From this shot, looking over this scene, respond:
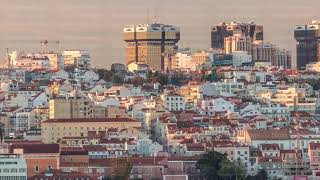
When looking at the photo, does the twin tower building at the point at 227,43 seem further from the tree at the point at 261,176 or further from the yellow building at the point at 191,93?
the tree at the point at 261,176

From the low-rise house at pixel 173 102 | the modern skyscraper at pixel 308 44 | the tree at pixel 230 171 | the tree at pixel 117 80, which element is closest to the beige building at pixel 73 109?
the low-rise house at pixel 173 102

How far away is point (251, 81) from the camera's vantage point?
7638cm

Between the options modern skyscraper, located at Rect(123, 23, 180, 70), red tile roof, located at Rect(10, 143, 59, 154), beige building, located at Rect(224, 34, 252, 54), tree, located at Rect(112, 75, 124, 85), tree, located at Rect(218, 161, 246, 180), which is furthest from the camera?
beige building, located at Rect(224, 34, 252, 54)

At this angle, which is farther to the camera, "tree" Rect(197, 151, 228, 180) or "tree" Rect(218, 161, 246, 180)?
"tree" Rect(197, 151, 228, 180)

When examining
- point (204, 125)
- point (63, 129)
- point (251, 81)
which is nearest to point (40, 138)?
point (63, 129)

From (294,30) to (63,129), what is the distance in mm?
50142

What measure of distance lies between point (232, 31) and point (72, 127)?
53770 mm

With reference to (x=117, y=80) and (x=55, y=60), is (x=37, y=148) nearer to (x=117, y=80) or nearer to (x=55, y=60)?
(x=117, y=80)

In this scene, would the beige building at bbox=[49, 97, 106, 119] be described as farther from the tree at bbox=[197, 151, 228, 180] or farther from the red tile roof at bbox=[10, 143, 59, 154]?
the tree at bbox=[197, 151, 228, 180]

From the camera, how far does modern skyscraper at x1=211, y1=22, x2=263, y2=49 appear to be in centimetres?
10569

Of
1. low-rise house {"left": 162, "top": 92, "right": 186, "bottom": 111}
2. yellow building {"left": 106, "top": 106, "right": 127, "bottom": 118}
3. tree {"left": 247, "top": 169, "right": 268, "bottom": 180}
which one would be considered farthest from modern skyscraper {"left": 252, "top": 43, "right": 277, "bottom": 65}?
tree {"left": 247, "top": 169, "right": 268, "bottom": 180}

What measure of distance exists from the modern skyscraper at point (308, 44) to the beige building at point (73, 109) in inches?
1821

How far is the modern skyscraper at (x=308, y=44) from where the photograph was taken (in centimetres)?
10506

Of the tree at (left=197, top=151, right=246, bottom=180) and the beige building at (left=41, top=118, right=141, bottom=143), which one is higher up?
the beige building at (left=41, top=118, right=141, bottom=143)
